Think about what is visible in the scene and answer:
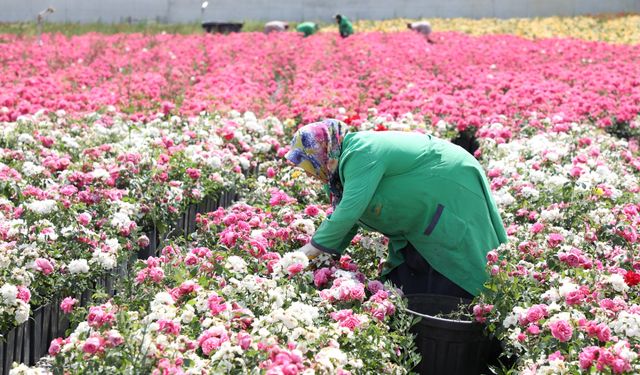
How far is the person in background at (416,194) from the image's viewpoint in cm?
392

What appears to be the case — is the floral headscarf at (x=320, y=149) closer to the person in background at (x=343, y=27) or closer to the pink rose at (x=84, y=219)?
the pink rose at (x=84, y=219)

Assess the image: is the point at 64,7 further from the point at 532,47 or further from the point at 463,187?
the point at 463,187

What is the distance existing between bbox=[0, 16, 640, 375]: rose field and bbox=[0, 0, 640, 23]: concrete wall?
16.5 meters

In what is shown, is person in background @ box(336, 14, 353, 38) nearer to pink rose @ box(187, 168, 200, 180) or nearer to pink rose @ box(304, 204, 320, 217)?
pink rose @ box(187, 168, 200, 180)

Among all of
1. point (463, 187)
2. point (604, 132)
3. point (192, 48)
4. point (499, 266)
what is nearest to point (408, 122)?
point (604, 132)

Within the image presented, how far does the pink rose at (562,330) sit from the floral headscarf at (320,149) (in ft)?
4.62

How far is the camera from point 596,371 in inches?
108

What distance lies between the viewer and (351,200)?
3809 mm

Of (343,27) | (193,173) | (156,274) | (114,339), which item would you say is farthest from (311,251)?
(343,27)

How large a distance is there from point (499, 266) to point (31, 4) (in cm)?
2523

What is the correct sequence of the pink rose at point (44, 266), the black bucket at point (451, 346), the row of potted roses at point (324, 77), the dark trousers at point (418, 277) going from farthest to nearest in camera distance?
1. the row of potted roses at point (324, 77)
2. the dark trousers at point (418, 277)
3. the pink rose at point (44, 266)
4. the black bucket at point (451, 346)

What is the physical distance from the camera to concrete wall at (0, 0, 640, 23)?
87.6 ft

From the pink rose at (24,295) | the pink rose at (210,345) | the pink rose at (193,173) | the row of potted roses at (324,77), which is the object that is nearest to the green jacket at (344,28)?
the row of potted roses at (324,77)

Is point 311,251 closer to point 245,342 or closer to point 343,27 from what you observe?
point 245,342
